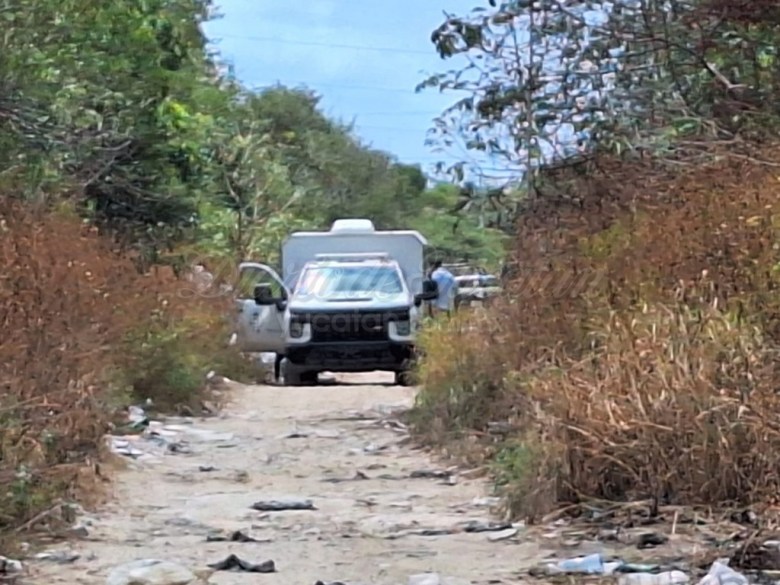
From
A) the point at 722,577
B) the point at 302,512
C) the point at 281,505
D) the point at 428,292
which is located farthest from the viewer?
the point at 428,292

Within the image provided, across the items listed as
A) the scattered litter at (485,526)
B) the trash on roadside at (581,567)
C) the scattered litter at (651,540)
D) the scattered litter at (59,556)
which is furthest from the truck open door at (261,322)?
the trash on roadside at (581,567)

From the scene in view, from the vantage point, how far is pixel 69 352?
9.22 m

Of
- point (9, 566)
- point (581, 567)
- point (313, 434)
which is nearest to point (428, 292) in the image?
point (313, 434)

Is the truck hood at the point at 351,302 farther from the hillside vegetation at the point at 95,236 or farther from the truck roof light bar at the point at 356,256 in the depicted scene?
the truck roof light bar at the point at 356,256

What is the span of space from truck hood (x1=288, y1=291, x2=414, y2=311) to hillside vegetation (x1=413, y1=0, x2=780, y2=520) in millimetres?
5486

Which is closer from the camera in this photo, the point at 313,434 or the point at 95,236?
the point at 313,434

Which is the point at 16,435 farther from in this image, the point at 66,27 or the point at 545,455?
the point at 66,27

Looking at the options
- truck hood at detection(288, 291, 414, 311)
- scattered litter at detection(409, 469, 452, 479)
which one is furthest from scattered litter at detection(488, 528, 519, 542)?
truck hood at detection(288, 291, 414, 311)

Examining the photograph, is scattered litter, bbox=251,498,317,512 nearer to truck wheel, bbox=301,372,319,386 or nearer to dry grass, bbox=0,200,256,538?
dry grass, bbox=0,200,256,538

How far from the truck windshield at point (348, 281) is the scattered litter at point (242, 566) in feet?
41.8

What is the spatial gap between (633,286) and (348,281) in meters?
10.7

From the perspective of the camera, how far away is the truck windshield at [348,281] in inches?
769

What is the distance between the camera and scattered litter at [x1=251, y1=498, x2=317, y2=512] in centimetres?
828

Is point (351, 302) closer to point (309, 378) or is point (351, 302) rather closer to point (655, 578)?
point (309, 378)
